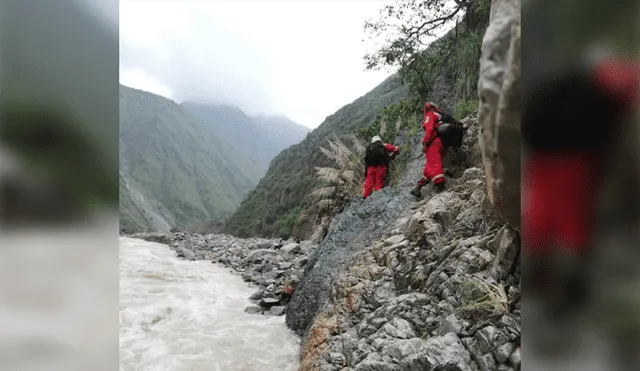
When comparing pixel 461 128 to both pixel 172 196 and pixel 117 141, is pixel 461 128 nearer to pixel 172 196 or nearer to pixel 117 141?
pixel 117 141

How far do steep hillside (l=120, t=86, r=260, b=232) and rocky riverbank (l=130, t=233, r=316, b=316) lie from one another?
45.5 meters

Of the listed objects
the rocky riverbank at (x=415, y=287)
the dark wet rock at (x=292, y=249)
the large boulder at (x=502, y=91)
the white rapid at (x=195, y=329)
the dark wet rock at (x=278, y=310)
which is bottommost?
the white rapid at (x=195, y=329)

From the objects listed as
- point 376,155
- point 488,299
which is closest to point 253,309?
point 376,155

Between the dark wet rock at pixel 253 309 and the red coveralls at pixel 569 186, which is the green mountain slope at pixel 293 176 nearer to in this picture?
the dark wet rock at pixel 253 309

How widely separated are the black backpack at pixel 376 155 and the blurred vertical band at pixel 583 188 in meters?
5.53

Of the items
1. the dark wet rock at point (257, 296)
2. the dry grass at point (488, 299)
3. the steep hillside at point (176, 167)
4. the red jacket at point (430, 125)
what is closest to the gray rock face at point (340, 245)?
the red jacket at point (430, 125)

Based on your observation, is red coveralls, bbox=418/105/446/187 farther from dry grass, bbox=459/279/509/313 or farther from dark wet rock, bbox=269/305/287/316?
dark wet rock, bbox=269/305/287/316

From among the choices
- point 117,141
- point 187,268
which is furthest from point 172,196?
point 117,141

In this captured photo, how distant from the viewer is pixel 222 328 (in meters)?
5.57

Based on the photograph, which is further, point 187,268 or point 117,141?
point 187,268

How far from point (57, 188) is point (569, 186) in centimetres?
90

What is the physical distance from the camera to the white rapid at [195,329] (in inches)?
175

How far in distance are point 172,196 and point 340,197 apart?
2700 inches

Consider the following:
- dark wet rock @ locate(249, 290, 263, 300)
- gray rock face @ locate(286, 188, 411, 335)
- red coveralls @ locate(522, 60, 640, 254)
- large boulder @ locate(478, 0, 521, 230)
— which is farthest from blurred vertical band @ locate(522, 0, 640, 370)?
dark wet rock @ locate(249, 290, 263, 300)
